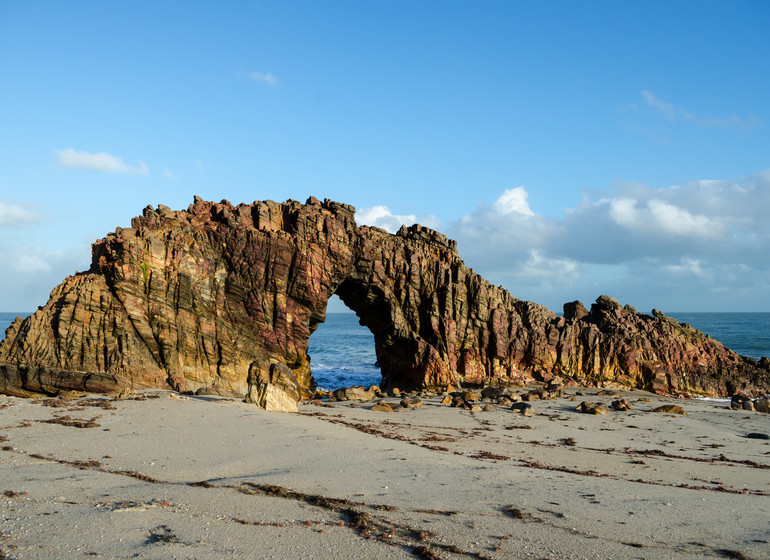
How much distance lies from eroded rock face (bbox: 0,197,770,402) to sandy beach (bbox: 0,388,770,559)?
6.91m

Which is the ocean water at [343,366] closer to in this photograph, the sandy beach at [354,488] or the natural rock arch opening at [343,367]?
the natural rock arch opening at [343,367]

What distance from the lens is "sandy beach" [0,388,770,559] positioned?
739 cm

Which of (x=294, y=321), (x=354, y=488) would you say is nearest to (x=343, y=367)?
(x=294, y=321)

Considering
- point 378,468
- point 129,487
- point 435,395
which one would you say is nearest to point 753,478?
point 378,468

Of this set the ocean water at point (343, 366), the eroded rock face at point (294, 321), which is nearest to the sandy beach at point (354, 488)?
the eroded rock face at point (294, 321)

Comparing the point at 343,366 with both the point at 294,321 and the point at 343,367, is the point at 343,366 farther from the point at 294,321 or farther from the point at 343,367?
the point at 294,321

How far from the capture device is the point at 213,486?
10078 mm

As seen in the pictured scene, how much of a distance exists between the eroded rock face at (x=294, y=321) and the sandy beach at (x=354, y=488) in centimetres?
691

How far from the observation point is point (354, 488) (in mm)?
10375

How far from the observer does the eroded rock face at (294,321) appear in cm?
2664

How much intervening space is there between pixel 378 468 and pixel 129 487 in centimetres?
544

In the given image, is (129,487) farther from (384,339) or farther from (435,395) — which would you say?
(384,339)

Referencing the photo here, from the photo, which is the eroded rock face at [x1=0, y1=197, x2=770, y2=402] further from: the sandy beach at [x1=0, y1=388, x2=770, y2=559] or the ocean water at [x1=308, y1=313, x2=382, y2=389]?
the ocean water at [x1=308, y1=313, x2=382, y2=389]

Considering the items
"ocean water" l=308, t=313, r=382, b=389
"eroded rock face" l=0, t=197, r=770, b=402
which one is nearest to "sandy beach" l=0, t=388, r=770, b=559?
"eroded rock face" l=0, t=197, r=770, b=402
